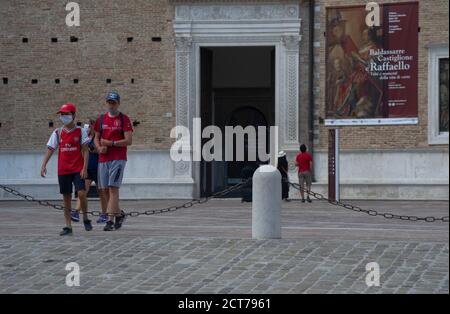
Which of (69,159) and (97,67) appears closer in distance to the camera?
(69,159)

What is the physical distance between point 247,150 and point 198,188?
7.27 m

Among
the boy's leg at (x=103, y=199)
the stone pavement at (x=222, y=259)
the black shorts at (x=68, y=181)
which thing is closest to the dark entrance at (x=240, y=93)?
the boy's leg at (x=103, y=199)

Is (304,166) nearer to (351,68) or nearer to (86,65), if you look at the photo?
(351,68)

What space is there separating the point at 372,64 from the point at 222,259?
1724cm

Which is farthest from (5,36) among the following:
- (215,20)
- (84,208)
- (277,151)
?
(84,208)

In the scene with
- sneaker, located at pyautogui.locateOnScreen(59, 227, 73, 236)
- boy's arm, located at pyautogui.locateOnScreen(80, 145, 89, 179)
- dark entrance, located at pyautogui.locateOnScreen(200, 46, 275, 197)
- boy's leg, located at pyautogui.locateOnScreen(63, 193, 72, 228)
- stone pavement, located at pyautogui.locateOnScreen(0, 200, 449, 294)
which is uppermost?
dark entrance, located at pyautogui.locateOnScreen(200, 46, 275, 197)

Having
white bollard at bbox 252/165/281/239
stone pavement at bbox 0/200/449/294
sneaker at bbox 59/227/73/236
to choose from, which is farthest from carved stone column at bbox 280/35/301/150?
white bollard at bbox 252/165/281/239

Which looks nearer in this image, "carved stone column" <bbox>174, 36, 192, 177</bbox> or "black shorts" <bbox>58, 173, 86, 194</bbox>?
"black shorts" <bbox>58, 173, 86, 194</bbox>

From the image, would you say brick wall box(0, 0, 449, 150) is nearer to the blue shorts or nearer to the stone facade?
the stone facade

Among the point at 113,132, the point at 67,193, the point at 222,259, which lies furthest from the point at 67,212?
the point at 222,259

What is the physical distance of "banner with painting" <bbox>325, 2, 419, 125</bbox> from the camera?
27.5 metres

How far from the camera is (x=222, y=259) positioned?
11.7 m

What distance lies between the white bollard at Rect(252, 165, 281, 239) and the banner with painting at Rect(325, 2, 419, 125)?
15.2 m

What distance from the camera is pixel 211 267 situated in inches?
444
